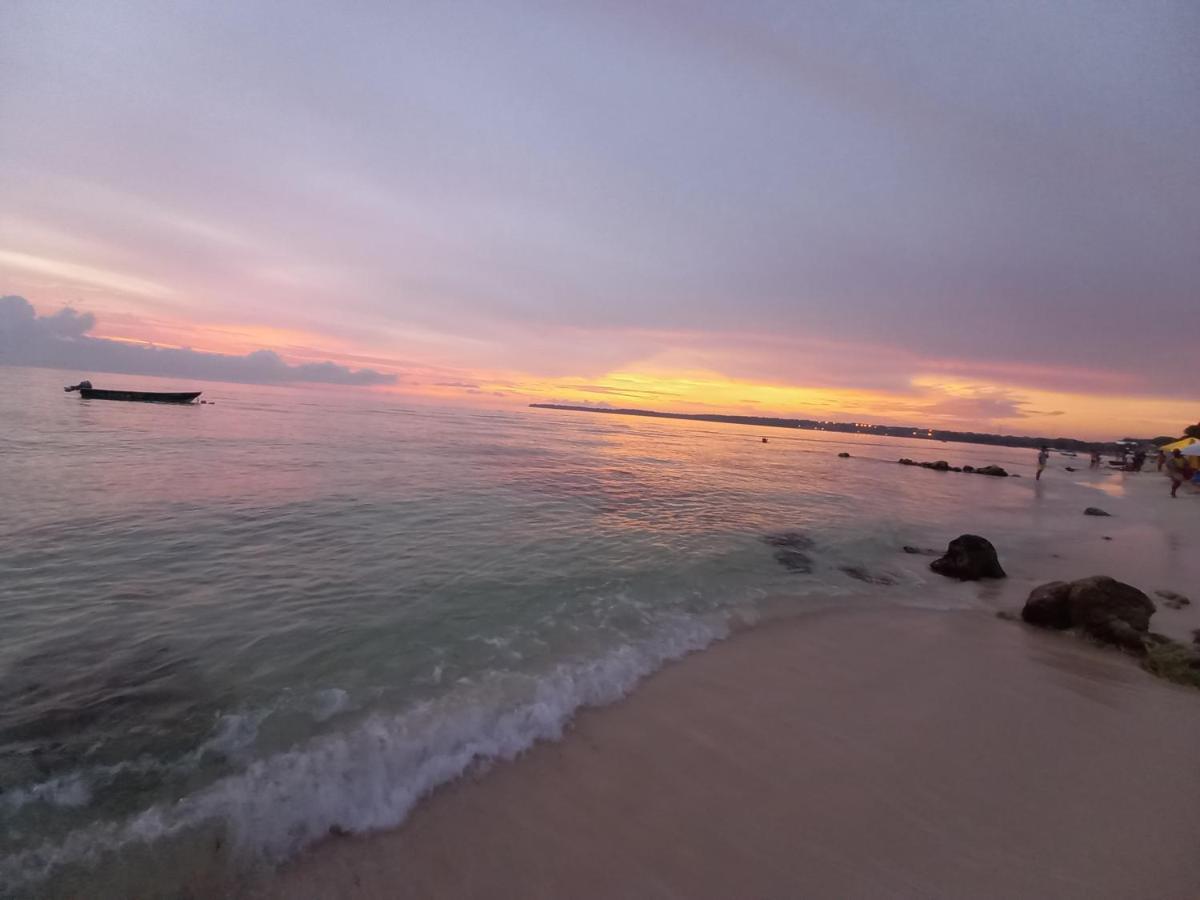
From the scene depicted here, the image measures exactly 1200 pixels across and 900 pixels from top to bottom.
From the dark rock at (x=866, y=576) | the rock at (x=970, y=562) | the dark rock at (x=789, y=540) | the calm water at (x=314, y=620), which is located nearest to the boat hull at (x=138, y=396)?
the calm water at (x=314, y=620)

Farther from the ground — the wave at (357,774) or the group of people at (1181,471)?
the group of people at (1181,471)

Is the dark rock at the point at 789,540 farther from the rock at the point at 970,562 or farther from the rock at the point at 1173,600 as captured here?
the rock at the point at 1173,600

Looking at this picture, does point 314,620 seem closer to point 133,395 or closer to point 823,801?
point 823,801

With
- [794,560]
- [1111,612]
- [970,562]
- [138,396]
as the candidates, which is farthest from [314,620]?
[138,396]

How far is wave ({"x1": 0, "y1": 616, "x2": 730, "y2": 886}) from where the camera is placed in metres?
4.27

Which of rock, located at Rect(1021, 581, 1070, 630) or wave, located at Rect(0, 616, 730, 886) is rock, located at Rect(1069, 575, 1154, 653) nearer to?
rock, located at Rect(1021, 581, 1070, 630)

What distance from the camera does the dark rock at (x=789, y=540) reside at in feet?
52.4

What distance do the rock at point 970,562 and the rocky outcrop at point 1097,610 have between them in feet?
9.85

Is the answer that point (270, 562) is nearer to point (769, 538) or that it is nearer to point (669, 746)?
point (669, 746)

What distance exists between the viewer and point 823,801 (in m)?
4.96

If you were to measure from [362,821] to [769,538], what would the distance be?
1454 cm

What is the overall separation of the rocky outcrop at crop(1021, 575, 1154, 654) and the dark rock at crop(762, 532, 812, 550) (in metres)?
6.16

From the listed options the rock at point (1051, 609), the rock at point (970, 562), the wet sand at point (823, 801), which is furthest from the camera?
the rock at point (970, 562)

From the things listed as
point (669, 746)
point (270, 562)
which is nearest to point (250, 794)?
point (669, 746)
